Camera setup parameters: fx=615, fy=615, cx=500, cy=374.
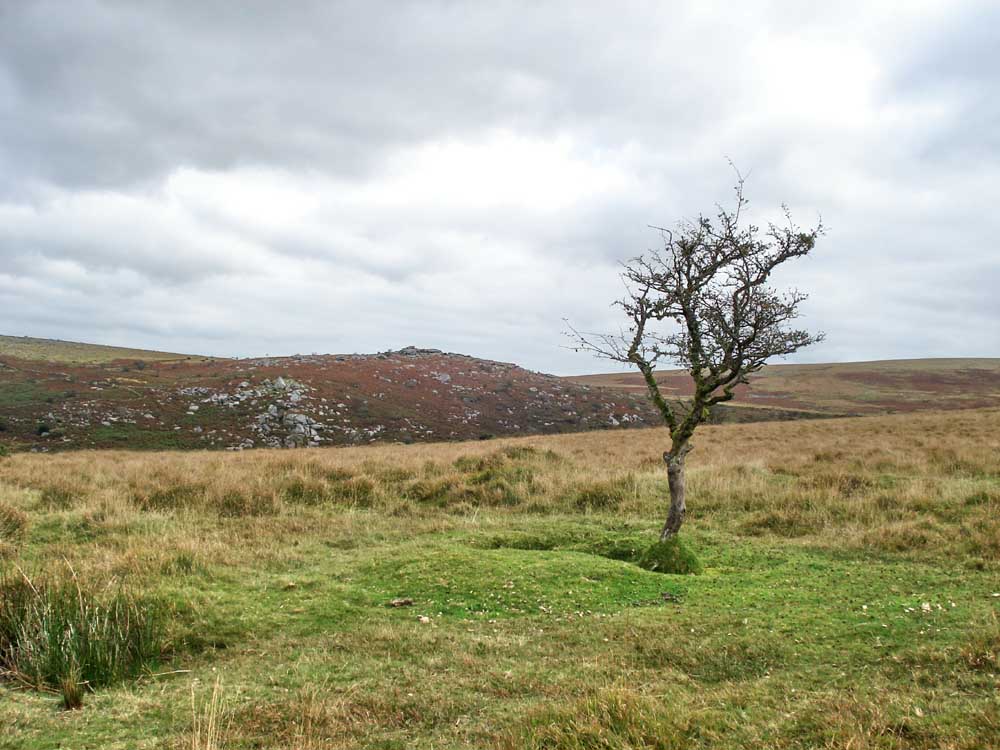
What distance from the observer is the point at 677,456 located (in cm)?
1070

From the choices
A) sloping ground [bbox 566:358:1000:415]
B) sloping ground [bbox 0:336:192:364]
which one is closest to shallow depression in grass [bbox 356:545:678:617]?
sloping ground [bbox 566:358:1000:415]

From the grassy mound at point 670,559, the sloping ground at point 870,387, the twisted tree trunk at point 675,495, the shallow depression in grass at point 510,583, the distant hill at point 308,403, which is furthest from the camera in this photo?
the sloping ground at point 870,387

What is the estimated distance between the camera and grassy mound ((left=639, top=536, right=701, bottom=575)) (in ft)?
31.1

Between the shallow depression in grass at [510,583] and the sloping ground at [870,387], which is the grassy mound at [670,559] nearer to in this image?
the shallow depression in grass at [510,583]

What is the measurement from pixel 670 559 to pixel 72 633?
7741 millimetres

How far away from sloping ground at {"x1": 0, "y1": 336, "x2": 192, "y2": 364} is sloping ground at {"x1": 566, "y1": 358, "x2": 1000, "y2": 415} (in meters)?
65.8

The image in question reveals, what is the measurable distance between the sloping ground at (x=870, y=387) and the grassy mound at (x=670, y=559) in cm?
5242

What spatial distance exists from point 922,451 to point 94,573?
2451 cm

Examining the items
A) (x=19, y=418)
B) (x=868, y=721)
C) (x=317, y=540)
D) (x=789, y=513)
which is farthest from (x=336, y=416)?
(x=868, y=721)

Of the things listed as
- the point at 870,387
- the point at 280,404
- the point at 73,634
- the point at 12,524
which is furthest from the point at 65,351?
the point at 870,387

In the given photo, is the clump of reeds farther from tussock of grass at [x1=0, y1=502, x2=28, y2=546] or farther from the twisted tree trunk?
the twisted tree trunk

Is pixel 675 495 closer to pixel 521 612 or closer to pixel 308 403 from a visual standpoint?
pixel 521 612

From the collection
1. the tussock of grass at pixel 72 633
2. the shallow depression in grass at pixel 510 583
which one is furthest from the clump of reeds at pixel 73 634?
the shallow depression in grass at pixel 510 583

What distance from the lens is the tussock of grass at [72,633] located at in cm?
588
